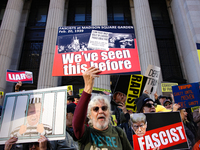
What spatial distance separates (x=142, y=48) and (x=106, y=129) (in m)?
12.0

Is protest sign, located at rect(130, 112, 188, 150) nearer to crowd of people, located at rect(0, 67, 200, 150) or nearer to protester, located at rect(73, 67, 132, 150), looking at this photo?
crowd of people, located at rect(0, 67, 200, 150)

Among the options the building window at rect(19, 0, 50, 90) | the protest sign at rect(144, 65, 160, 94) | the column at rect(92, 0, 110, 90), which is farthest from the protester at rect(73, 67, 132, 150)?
the building window at rect(19, 0, 50, 90)

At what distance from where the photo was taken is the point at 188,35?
1424cm

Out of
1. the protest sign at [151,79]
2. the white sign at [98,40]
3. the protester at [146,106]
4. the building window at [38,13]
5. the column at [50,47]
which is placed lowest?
the protester at [146,106]

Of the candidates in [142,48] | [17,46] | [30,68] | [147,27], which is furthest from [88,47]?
[17,46]

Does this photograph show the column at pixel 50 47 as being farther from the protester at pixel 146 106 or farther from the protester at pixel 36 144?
the protester at pixel 36 144

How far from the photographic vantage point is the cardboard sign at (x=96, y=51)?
14.3ft

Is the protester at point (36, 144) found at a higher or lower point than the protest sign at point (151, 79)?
lower

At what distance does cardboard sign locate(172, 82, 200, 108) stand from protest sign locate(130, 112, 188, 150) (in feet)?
6.84

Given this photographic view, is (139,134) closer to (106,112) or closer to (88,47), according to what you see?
(106,112)

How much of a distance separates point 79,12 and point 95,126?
18.3 metres

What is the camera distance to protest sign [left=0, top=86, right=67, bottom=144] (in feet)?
9.32

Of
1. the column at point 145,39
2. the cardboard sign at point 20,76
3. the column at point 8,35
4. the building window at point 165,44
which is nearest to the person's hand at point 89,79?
the cardboard sign at point 20,76

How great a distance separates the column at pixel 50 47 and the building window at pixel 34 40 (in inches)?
128
